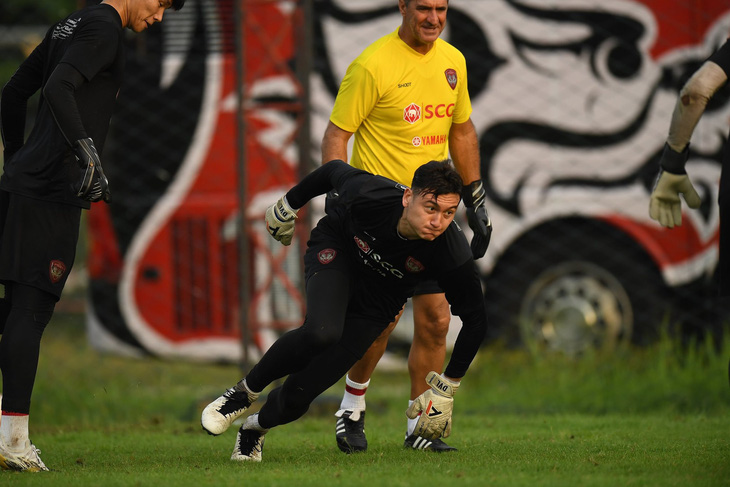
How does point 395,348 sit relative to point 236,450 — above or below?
below

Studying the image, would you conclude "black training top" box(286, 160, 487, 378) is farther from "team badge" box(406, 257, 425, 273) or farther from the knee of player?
the knee of player

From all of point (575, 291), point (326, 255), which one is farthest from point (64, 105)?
point (575, 291)

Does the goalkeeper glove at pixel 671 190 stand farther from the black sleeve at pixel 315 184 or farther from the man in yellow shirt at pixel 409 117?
the black sleeve at pixel 315 184

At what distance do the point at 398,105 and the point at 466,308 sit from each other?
1.16m

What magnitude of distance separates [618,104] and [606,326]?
1969 mm

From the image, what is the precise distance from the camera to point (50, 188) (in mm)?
4652

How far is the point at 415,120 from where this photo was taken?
522cm

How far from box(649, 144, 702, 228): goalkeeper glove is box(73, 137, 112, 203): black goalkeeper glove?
2.56 meters

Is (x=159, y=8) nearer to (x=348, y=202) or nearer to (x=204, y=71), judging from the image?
(x=348, y=202)

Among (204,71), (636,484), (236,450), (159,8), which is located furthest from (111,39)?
(204,71)

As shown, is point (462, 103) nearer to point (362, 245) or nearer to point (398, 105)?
point (398, 105)

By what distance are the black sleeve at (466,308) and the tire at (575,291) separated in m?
4.06

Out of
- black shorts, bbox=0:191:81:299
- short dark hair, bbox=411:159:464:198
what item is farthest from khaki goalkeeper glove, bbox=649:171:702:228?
black shorts, bbox=0:191:81:299

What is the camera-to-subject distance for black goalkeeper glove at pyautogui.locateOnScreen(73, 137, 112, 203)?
4430 millimetres
